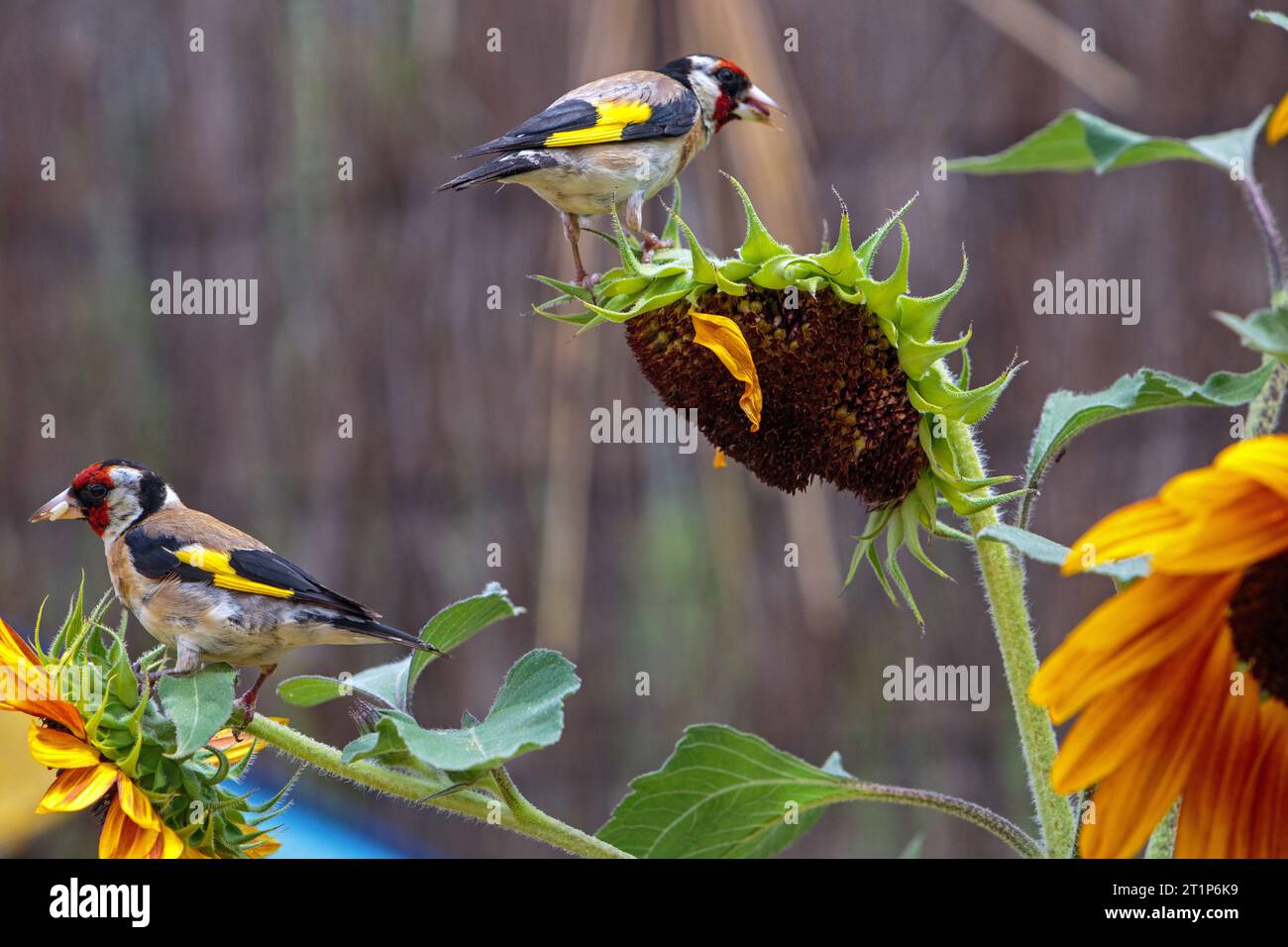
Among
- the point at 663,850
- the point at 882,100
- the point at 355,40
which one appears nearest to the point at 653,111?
the point at 663,850

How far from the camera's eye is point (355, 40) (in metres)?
2.92

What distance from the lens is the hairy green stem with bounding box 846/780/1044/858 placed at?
77 centimetres

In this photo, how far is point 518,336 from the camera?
9.59 feet

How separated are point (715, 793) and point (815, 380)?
0.88 feet

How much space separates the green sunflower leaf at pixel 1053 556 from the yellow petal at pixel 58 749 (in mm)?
468

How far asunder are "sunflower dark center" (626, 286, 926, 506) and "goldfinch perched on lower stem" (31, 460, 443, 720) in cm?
26

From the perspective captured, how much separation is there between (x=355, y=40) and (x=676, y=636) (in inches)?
57.1

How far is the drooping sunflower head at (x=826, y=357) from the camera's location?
82 cm

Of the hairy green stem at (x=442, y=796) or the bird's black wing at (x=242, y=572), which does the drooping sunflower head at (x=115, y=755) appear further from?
the bird's black wing at (x=242, y=572)

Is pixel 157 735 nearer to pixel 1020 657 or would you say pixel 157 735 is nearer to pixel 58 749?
pixel 58 749

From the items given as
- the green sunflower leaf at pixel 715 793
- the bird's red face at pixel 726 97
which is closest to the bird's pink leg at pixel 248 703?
the green sunflower leaf at pixel 715 793

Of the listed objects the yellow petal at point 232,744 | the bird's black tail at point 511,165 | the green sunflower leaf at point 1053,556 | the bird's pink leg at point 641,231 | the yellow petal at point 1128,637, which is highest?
the bird's black tail at point 511,165

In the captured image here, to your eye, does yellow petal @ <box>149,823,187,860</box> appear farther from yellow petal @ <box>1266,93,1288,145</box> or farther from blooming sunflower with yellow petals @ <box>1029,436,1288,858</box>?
yellow petal @ <box>1266,93,1288,145</box>

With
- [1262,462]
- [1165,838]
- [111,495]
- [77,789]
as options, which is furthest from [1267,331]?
[111,495]
